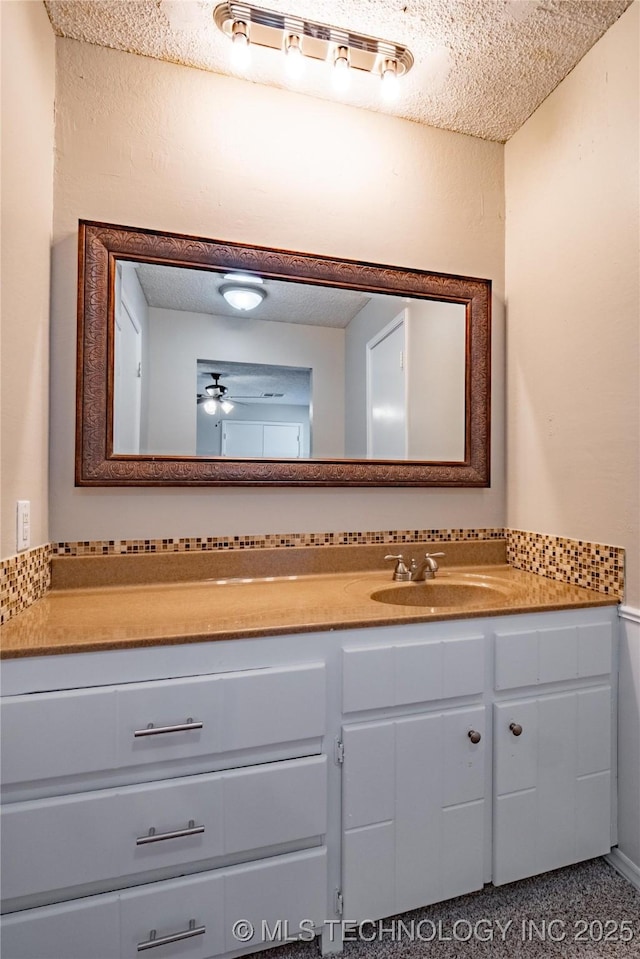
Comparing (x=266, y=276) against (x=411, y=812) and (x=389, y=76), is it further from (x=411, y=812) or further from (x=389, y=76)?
(x=411, y=812)

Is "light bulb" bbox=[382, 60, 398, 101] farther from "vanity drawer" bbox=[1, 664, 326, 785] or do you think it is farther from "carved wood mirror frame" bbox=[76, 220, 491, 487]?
"vanity drawer" bbox=[1, 664, 326, 785]

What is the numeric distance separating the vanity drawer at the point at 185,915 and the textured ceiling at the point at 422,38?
232 cm

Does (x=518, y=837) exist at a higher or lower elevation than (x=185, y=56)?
lower

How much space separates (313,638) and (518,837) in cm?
86

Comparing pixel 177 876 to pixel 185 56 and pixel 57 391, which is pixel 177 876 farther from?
pixel 185 56

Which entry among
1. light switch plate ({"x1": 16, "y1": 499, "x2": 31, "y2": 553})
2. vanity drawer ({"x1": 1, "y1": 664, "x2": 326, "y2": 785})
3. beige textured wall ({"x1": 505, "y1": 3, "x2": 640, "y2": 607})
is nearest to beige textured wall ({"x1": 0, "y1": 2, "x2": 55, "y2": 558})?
light switch plate ({"x1": 16, "y1": 499, "x2": 31, "y2": 553})

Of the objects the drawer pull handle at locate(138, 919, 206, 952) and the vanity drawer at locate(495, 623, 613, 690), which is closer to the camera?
the drawer pull handle at locate(138, 919, 206, 952)

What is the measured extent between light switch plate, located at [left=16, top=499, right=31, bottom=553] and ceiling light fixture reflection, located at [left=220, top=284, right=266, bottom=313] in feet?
2.95

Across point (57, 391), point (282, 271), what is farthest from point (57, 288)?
point (282, 271)

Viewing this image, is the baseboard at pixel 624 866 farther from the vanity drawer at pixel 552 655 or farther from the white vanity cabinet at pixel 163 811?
the white vanity cabinet at pixel 163 811

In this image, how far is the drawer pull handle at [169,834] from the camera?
107 centimetres

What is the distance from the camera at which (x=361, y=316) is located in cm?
180

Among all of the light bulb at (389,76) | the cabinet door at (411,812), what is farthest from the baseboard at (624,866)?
the light bulb at (389,76)

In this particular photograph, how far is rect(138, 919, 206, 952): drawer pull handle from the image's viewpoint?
108 cm
